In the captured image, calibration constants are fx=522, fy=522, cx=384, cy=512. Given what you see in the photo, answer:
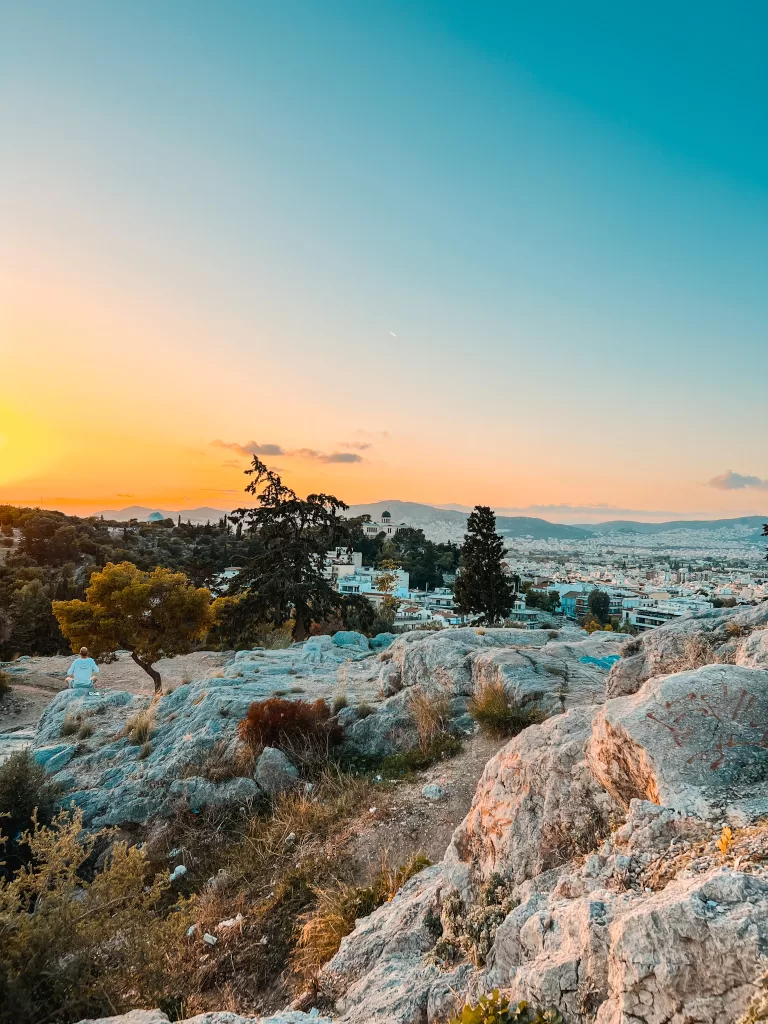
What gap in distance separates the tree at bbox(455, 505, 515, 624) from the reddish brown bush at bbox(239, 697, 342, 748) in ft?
67.7

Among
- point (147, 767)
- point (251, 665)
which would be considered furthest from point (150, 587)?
point (147, 767)

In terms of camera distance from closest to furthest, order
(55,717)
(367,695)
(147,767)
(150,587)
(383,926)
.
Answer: (383,926) → (147,767) → (367,695) → (55,717) → (150,587)

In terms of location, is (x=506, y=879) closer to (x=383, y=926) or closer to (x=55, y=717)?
(x=383, y=926)

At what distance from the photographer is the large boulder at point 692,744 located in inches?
135

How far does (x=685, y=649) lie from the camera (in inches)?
298

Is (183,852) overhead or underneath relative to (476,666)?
underneath

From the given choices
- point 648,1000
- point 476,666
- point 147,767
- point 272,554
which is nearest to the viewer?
point 648,1000

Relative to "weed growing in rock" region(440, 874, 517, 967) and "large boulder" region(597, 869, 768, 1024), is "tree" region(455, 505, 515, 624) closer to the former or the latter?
"weed growing in rock" region(440, 874, 517, 967)

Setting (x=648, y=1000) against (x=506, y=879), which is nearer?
(x=648, y=1000)

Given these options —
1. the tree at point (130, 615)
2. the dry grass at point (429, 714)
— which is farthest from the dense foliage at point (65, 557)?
the dry grass at point (429, 714)

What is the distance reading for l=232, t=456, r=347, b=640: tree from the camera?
2150 cm

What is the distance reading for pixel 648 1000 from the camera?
222 centimetres

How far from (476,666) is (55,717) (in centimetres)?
1034

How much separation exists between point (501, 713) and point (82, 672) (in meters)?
12.5
